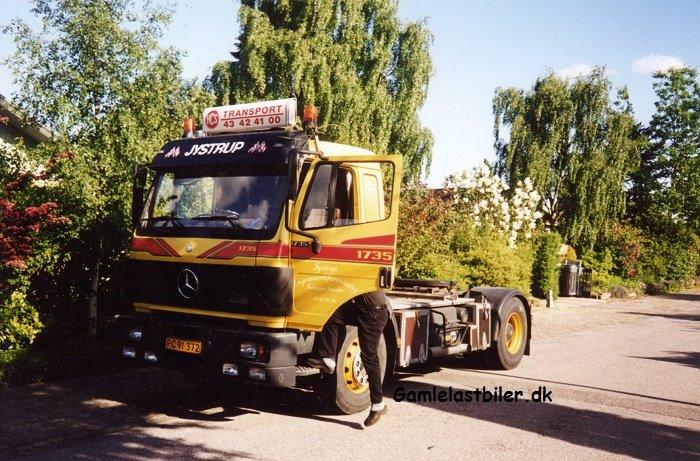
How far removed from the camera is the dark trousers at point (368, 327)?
589 centimetres

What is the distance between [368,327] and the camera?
591 cm

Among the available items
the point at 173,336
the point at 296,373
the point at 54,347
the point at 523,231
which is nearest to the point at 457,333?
the point at 296,373

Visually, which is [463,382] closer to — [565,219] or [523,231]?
[523,231]

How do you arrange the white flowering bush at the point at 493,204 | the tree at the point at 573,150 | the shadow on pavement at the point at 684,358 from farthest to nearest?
the tree at the point at 573,150, the white flowering bush at the point at 493,204, the shadow on pavement at the point at 684,358

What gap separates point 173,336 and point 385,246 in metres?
2.19

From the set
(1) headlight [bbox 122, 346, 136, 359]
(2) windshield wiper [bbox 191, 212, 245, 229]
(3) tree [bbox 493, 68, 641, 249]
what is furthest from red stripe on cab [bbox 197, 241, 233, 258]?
(3) tree [bbox 493, 68, 641, 249]

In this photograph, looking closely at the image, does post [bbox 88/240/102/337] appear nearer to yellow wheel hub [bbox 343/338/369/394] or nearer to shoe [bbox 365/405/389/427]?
yellow wheel hub [bbox 343/338/369/394]

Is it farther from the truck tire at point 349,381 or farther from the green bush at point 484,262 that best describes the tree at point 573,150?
the truck tire at point 349,381

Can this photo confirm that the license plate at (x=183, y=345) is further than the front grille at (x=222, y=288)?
Yes

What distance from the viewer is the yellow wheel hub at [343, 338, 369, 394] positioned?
620 cm

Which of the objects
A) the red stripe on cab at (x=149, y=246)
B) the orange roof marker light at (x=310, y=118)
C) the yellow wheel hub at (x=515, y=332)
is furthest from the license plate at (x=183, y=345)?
the yellow wheel hub at (x=515, y=332)

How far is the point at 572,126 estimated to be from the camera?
29438 millimetres

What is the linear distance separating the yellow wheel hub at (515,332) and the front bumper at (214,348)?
4533 millimetres

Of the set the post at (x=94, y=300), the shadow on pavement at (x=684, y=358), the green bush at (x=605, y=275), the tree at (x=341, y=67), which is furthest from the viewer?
the green bush at (x=605, y=275)
